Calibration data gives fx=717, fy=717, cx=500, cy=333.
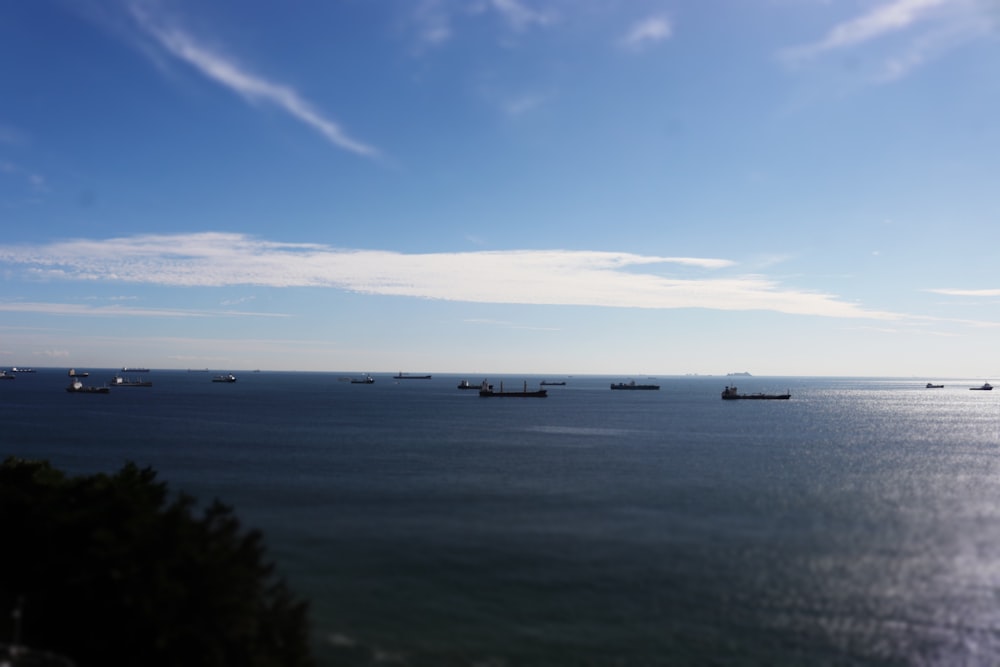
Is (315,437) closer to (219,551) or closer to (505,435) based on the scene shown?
(505,435)

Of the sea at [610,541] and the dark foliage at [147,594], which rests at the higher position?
the dark foliage at [147,594]

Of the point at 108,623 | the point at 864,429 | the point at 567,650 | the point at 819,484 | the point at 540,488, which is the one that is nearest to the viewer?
the point at 108,623

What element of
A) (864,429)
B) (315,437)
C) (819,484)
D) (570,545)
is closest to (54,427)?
(315,437)

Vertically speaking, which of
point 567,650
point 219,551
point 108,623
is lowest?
point 567,650

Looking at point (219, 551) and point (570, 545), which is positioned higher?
point (219, 551)

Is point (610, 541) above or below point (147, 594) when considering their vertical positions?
below
